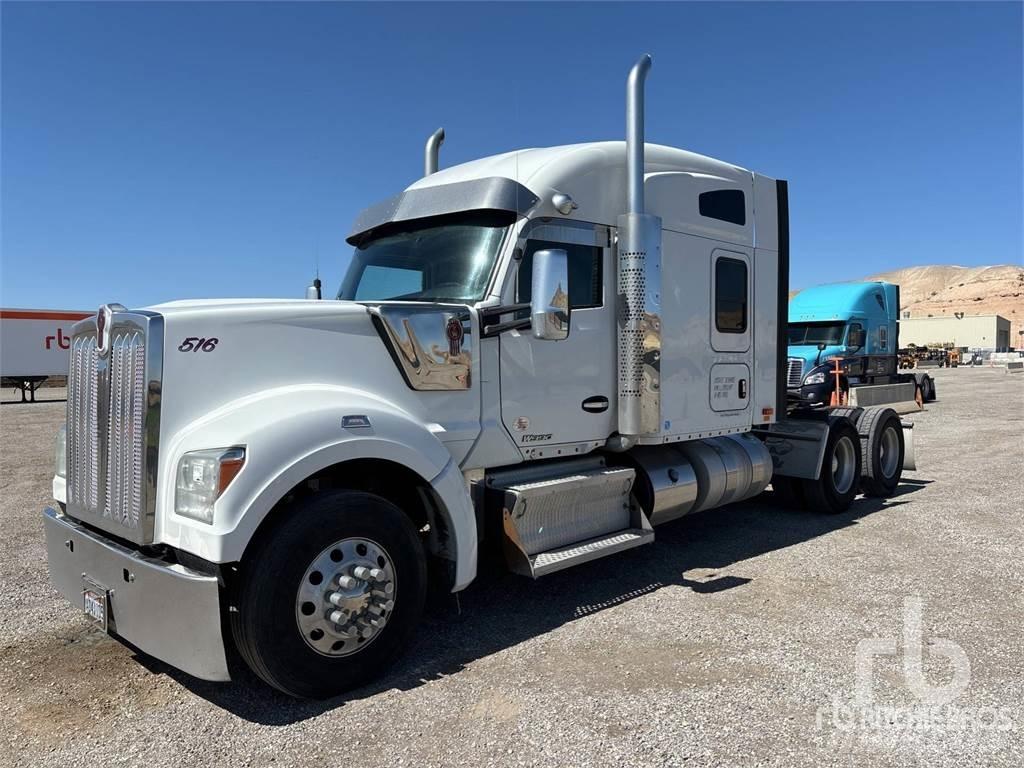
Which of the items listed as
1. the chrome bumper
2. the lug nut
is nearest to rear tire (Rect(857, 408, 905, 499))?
the lug nut

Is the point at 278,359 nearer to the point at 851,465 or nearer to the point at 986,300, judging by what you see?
Answer: the point at 851,465

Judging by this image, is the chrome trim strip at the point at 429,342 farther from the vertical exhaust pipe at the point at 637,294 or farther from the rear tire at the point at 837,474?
the rear tire at the point at 837,474

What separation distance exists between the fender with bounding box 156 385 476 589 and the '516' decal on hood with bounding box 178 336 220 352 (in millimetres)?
302

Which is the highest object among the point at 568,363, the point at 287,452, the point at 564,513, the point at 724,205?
the point at 724,205

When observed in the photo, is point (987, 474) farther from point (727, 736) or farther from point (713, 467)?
point (727, 736)

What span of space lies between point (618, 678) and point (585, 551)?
108cm

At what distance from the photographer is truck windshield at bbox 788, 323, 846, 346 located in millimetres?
18984

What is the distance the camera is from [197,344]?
3.65 m

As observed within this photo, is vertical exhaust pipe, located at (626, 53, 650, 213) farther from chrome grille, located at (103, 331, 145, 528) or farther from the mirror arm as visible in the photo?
chrome grille, located at (103, 331, 145, 528)

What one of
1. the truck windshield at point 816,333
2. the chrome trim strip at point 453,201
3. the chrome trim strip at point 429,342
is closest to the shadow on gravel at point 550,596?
the chrome trim strip at point 429,342

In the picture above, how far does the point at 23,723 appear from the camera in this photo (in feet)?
11.2

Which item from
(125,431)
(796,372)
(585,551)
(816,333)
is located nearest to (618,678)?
(585,551)

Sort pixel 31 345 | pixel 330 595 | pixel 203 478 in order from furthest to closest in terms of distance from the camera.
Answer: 1. pixel 31 345
2. pixel 330 595
3. pixel 203 478

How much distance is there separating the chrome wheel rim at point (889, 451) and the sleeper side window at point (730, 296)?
341cm
